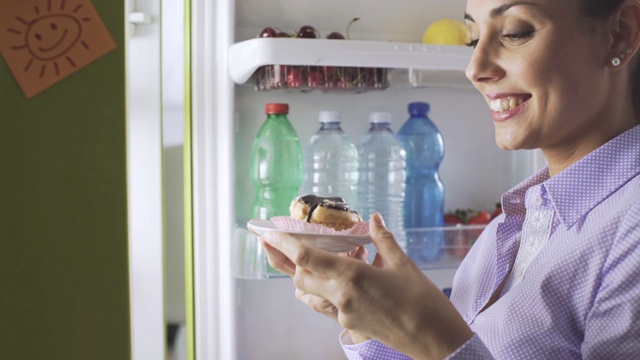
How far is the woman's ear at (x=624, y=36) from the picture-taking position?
0.84 meters

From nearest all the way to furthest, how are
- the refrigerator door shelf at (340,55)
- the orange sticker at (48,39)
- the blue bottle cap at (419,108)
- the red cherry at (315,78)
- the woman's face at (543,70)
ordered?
the orange sticker at (48,39) → the woman's face at (543,70) → the refrigerator door shelf at (340,55) → the red cherry at (315,78) → the blue bottle cap at (419,108)

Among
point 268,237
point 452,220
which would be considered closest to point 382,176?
point 452,220

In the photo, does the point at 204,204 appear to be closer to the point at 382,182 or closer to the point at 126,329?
the point at 382,182

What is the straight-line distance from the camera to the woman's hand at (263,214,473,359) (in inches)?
25.8

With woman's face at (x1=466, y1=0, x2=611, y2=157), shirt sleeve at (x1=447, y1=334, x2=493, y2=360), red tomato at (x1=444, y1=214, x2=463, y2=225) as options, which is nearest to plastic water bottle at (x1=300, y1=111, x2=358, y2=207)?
Answer: red tomato at (x1=444, y1=214, x2=463, y2=225)

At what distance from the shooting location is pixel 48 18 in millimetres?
542

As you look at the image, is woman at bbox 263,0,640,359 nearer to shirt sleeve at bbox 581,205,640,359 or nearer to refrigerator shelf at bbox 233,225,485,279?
shirt sleeve at bbox 581,205,640,359

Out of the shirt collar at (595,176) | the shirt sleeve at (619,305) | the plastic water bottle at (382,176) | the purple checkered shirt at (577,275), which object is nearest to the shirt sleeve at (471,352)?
the purple checkered shirt at (577,275)

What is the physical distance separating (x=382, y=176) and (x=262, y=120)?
33cm

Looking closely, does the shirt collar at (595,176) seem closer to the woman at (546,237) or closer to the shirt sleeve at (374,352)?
the woman at (546,237)

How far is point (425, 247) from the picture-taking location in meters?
1.42

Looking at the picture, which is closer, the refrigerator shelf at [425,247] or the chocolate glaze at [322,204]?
the chocolate glaze at [322,204]

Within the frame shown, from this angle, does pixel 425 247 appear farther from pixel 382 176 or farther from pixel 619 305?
pixel 619 305

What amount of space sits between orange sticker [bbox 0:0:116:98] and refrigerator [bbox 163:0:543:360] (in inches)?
26.5
